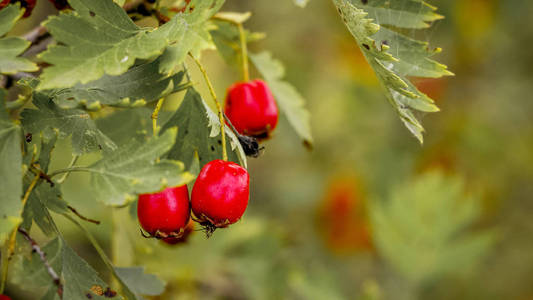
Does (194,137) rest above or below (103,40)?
below

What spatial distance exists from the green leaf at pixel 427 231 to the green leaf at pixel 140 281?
3.67ft

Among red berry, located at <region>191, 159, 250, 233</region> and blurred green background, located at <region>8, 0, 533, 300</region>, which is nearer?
red berry, located at <region>191, 159, 250, 233</region>

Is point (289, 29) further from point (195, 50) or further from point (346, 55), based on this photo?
point (195, 50)

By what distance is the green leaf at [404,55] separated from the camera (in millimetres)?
796

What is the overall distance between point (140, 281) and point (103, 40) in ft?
1.56

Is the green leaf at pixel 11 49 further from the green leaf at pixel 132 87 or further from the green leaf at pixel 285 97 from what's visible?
the green leaf at pixel 285 97

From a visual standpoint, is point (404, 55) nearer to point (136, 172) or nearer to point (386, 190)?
point (136, 172)

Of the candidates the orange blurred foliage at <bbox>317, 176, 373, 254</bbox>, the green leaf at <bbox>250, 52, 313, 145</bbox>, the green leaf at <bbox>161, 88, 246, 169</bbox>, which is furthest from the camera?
the orange blurred foliage at <bbox>317, 176, 373, 254</bbox>

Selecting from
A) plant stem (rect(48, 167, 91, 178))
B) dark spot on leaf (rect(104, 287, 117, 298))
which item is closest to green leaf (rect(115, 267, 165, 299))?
dark spot on leaf (rect(104, 287, 117, 298))

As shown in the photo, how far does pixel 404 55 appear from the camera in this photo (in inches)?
36.7

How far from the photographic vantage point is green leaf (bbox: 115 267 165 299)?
0.98 metres

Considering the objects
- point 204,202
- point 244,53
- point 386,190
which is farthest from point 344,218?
point 204,202

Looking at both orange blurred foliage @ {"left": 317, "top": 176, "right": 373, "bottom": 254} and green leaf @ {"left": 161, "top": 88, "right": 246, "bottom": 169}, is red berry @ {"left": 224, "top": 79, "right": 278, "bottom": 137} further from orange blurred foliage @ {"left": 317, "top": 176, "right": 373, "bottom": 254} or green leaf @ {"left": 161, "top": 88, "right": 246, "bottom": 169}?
orange blurred foliage @ {"left": 317, "top": 176, "right": 373, "bottom": 254}

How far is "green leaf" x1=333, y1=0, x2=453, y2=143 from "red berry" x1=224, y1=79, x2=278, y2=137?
28cm
